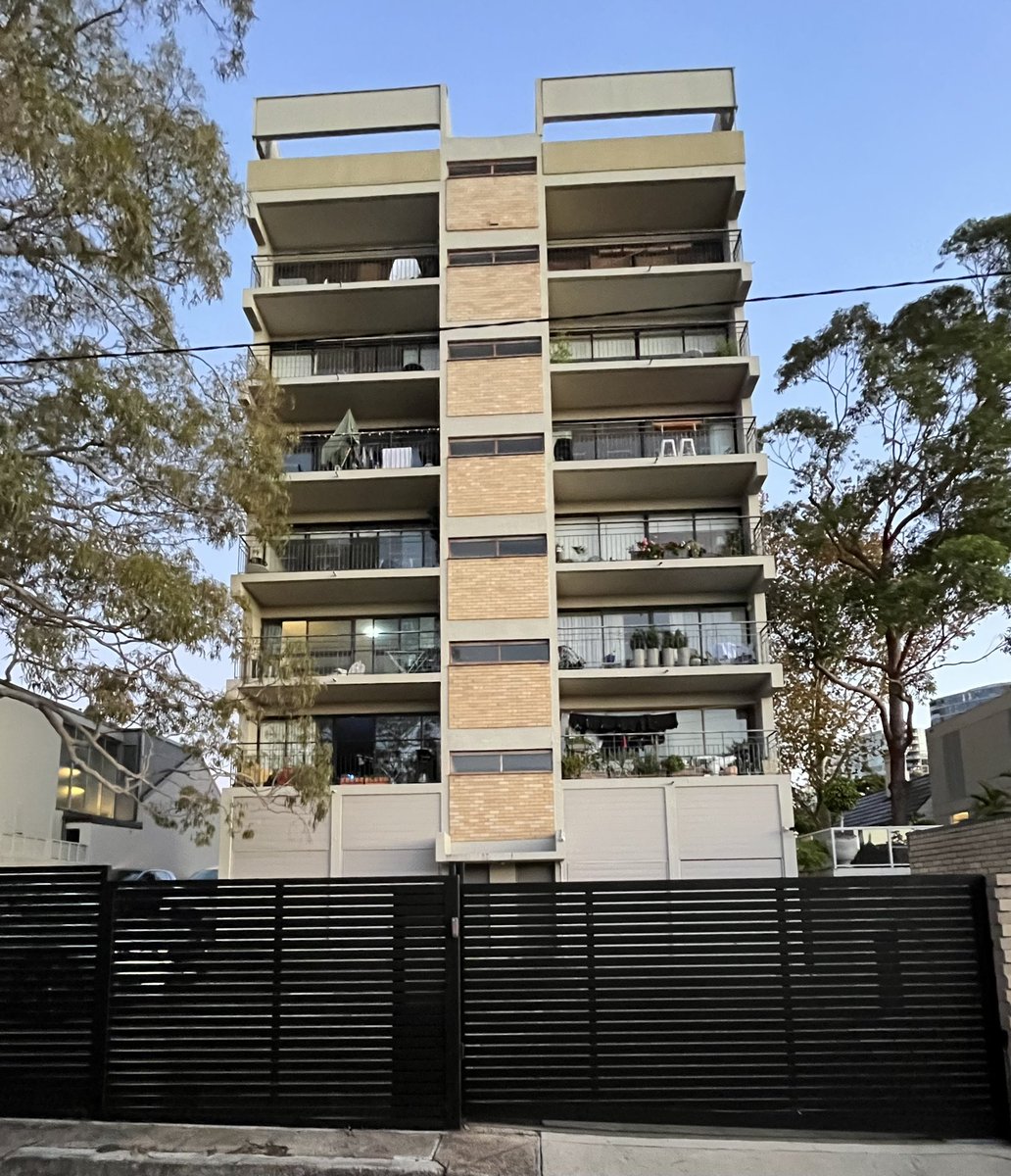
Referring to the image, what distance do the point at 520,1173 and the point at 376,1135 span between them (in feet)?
3.50

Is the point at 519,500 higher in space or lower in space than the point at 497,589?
higher

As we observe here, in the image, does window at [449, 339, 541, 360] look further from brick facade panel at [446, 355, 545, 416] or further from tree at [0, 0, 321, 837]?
tree at [0, 0, 321, 837]

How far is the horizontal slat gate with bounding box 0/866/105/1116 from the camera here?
6688mm

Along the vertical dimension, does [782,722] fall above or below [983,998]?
above

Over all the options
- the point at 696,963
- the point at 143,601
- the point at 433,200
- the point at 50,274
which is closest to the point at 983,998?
the point at 696,963

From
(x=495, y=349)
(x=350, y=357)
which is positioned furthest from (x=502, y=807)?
(x=350, y=357)

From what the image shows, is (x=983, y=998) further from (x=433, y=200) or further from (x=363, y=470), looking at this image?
(x=433, y=200)

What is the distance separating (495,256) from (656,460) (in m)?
6.12

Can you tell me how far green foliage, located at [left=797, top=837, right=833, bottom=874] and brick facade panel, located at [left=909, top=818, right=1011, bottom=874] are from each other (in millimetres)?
6663

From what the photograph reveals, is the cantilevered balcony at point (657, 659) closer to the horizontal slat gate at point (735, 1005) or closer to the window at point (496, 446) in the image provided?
the window at point (496, 446)

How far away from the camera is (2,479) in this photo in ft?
28.9

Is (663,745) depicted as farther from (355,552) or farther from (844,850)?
(355,552)

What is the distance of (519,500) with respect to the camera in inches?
864

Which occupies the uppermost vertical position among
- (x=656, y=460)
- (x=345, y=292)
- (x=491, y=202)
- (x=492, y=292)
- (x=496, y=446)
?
(x=491, y=202)
